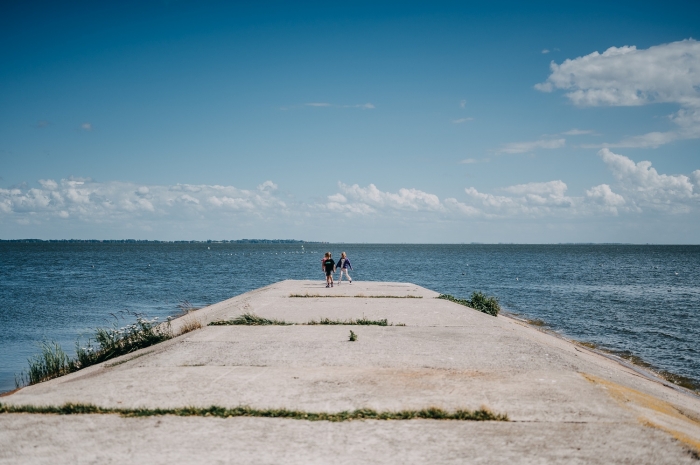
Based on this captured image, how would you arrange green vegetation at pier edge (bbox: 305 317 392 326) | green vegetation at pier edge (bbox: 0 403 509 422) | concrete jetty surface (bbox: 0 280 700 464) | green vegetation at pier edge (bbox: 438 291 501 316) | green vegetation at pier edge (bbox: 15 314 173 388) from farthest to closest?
green vegetation at pier edge (bbox: 438 291 501 316)
green vegetation at pier edge (bbox: 305 317 392 326)
green vegetation at pier edge (bbox: 15 314 173 388)
green vegetation at pier edge (bbox: 0 403 509 422)
concrete jetty surface (bbox: 0 280 700 464)

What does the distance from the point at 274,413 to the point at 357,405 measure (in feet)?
3.73

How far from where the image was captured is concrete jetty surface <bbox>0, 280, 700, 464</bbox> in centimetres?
577

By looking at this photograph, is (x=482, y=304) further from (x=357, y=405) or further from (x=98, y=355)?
(x=357, y=405)

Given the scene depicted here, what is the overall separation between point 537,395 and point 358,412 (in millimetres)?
2768

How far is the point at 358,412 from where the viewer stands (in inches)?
274

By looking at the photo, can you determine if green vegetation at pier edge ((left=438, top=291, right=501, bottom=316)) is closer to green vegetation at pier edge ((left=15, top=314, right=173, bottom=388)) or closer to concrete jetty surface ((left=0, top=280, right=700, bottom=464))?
concrete jetty surface ((left=0, top=280, right=700, bottom=464))

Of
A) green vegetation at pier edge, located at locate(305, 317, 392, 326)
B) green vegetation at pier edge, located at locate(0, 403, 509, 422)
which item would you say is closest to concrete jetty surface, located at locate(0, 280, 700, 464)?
green vegetation at pier edge, located at locate(0, 403, 509, 422)

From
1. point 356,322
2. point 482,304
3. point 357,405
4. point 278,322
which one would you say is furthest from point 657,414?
point 482,304

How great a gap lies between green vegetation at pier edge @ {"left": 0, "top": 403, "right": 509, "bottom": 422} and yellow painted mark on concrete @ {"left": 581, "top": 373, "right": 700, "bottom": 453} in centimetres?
197

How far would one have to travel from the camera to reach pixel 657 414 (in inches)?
300

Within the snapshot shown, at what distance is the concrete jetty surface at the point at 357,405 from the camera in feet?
18.9

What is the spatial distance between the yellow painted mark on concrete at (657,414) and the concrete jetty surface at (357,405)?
37 mm

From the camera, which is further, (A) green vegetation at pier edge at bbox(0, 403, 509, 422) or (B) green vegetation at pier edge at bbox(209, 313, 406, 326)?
(B) green vegetation at pier edge at bbox(209, 313, 406, 326)

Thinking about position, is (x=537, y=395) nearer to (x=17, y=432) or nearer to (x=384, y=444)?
(x=384, y=444)
